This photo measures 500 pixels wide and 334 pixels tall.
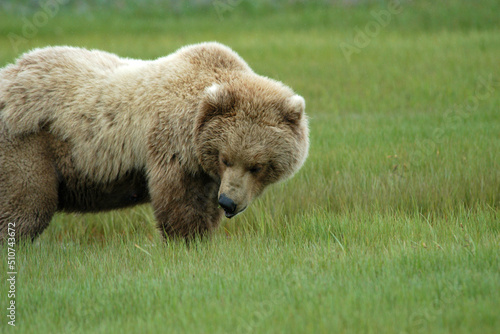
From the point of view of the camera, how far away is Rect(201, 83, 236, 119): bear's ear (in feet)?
15.2

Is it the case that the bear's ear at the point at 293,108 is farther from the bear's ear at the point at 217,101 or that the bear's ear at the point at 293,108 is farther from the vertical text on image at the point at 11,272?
the vertical text on image at the point at 11,272

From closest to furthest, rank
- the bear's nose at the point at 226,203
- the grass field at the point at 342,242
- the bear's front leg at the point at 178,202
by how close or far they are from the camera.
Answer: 1. the grass field at the point at 342,242
2. the bear's nose at the point at 226,203
3. the bear's front leg at the point at 178,202

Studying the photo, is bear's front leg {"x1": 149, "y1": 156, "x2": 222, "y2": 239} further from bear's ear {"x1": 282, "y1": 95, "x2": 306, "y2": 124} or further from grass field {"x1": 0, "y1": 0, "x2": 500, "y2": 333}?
bear's ear {"x1": 282, "y1": 95, "x2": 306, "y2": 124}

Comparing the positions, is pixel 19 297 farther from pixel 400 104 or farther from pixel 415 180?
pixel 400 104

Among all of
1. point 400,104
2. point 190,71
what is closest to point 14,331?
point 190,71

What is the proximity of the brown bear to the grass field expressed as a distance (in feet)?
1.26

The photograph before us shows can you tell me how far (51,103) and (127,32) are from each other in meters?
14.1

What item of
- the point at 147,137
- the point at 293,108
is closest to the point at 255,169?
the point at 293,108

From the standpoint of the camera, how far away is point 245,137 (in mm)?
4641

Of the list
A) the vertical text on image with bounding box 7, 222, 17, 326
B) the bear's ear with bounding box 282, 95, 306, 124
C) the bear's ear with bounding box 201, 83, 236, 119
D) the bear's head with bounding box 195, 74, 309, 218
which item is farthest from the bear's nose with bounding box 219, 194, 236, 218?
the vertical text on image with bounding box 7, 222, 17, 326

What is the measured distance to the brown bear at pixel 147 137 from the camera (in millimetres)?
4711

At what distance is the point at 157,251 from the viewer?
473 cm

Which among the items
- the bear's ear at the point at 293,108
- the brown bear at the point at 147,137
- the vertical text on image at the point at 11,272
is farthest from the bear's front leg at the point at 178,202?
the vertical text on image at the point at 11,272

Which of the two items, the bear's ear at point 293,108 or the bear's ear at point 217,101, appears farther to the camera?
the bear's ear at point 293,108
